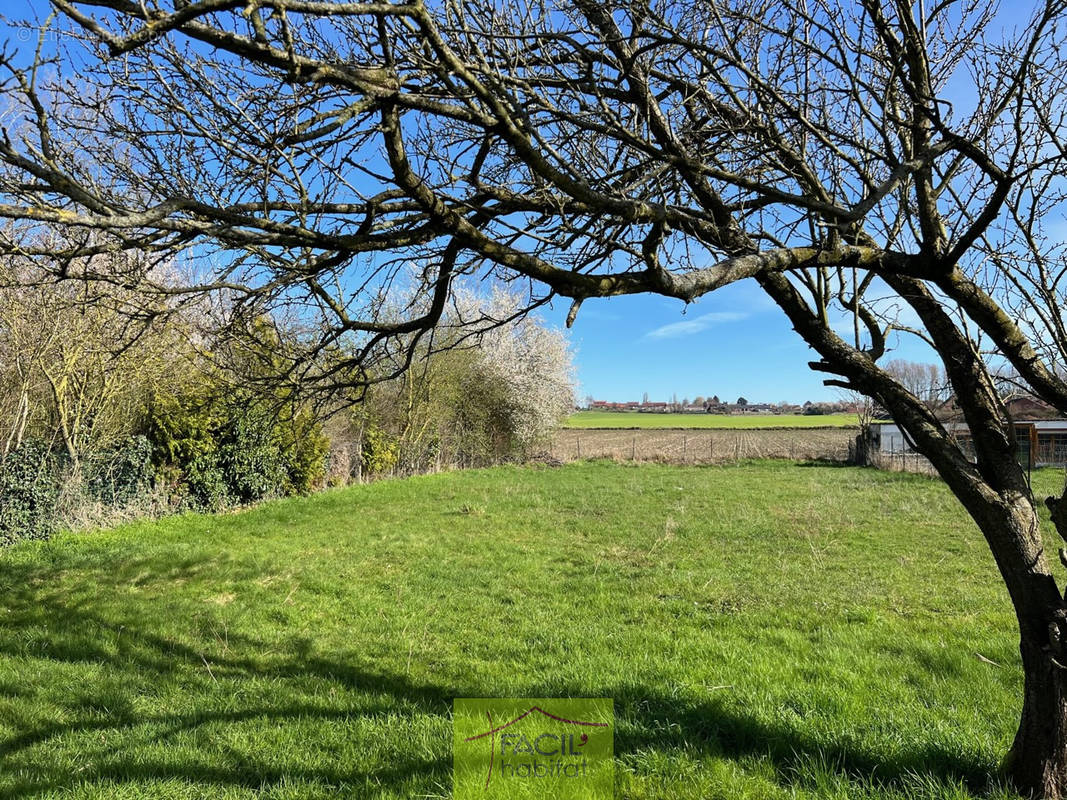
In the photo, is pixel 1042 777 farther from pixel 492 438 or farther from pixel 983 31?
pixel 492 438

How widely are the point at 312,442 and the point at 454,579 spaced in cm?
823

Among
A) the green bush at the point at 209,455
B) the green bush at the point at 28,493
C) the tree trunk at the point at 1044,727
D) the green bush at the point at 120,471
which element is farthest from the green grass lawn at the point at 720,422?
the tree trunk at the point at 1044,727

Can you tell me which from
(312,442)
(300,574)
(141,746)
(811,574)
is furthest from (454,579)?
(312,442)

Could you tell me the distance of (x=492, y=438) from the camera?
23625 millimetres

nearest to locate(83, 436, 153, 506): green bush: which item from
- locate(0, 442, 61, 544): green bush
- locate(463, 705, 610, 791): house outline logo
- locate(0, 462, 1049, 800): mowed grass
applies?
locate(0, 442, 61, 544): green bush

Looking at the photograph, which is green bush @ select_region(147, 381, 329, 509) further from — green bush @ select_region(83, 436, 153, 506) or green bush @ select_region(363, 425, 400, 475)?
green bush @ select_region(363, 425, 400, 475)

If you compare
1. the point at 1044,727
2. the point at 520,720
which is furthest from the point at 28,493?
the point at 1044,727

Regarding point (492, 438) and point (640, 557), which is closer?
A: point (640, 557)

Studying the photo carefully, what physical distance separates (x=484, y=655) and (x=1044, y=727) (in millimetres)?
3576

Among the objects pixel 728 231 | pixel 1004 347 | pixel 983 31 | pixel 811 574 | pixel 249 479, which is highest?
pixel 983 31

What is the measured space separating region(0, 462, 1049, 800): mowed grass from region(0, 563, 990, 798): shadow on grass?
0.02 metres

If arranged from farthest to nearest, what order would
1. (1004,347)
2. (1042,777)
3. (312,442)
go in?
(312,442) → (1004,347) → (1042,777)

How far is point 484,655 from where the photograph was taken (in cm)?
471

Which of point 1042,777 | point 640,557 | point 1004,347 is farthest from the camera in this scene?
point 640,557
